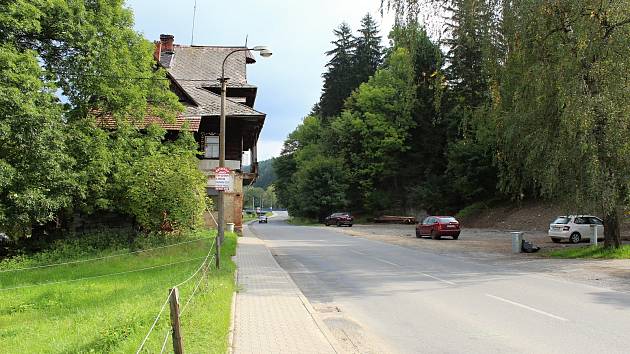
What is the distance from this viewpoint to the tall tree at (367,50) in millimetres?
80000

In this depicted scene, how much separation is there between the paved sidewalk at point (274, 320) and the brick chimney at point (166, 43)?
31.5m

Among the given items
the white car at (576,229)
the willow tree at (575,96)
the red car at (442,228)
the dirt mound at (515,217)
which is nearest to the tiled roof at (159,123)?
the red car at (442,228)

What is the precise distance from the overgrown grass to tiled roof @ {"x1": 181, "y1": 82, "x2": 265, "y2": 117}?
18.7m

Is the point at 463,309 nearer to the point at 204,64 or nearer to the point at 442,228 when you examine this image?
the point at 442,228

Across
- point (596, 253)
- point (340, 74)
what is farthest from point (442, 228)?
point (340, 74)

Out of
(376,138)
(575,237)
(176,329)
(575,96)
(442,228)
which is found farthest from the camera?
(376,138)

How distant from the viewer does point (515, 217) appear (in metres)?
45.2

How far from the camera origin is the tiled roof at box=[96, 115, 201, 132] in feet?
80.7

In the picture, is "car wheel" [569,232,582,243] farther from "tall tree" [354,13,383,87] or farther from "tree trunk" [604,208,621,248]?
"tall tree" [354,13,383,87]

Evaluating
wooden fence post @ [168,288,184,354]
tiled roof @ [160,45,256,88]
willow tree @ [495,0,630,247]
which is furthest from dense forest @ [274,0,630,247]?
tiled roof @ [160,45,256,88]

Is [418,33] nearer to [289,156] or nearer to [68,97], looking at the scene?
[68,97]

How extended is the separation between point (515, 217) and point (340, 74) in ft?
141

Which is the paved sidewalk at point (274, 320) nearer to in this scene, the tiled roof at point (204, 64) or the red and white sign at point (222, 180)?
the red and white sign at point (222, 180)

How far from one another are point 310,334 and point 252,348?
119cm
